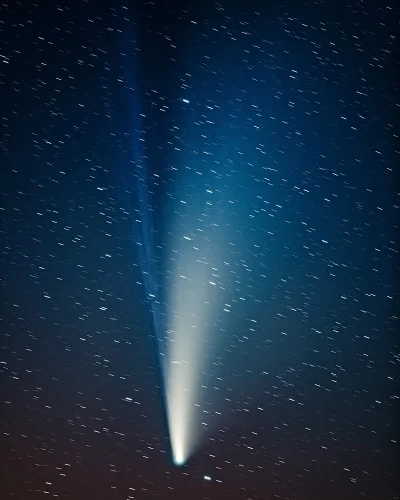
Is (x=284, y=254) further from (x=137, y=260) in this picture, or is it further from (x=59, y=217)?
(x=59, y=217)

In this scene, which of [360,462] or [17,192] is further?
[360,462]

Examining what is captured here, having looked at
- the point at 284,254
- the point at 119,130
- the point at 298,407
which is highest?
the point at 119,130

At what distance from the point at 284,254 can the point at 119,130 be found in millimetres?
490

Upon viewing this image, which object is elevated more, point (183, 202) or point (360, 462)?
point (183, 202)

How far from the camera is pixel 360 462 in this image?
5.13ft

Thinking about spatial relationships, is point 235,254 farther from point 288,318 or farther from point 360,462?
point 360,462

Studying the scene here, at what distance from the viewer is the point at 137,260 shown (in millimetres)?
1477

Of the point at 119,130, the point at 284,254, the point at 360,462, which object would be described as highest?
the point at 119,130

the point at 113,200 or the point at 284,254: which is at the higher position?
the point at 113,200

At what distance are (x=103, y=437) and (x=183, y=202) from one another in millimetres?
613

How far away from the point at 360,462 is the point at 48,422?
786mm

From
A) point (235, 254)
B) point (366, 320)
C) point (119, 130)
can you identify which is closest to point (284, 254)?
point (235, 254)

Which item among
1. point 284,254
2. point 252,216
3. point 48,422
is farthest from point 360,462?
point 48,422

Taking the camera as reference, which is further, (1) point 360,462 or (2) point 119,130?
(1) point 360,462
